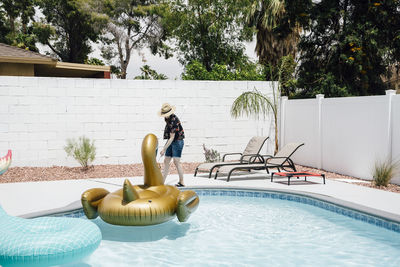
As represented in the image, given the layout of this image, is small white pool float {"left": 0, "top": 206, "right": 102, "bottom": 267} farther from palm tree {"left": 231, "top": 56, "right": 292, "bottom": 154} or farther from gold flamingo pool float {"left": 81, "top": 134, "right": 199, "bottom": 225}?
palm tree {"left": 231, "top": 56, "right": 292, "bottom": 154}

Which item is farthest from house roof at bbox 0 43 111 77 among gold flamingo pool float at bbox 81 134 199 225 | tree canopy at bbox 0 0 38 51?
tree canopy at bbox 0 0 38 51

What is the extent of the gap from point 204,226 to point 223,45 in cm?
1889

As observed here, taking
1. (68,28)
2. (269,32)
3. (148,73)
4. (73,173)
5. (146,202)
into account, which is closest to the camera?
(146,202)

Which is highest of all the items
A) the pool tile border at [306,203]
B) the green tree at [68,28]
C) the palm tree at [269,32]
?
the green tree at [68,28]

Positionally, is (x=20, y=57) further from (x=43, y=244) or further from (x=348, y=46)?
(x=348, y=46)

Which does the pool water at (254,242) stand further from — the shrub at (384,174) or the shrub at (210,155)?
the shrub at (210,155)

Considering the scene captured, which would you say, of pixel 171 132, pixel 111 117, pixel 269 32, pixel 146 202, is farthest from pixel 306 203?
pixel 269 32

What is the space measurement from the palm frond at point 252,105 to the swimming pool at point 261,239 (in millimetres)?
5799

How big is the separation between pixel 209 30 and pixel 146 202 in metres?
18.6

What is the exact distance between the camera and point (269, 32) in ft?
75.6

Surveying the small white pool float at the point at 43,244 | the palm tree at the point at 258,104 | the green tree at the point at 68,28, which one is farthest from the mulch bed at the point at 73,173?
the green tree at the point at 68,28

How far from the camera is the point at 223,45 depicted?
23891mm

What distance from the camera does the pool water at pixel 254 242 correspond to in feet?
16.1

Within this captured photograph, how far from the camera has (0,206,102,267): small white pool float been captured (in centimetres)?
371
